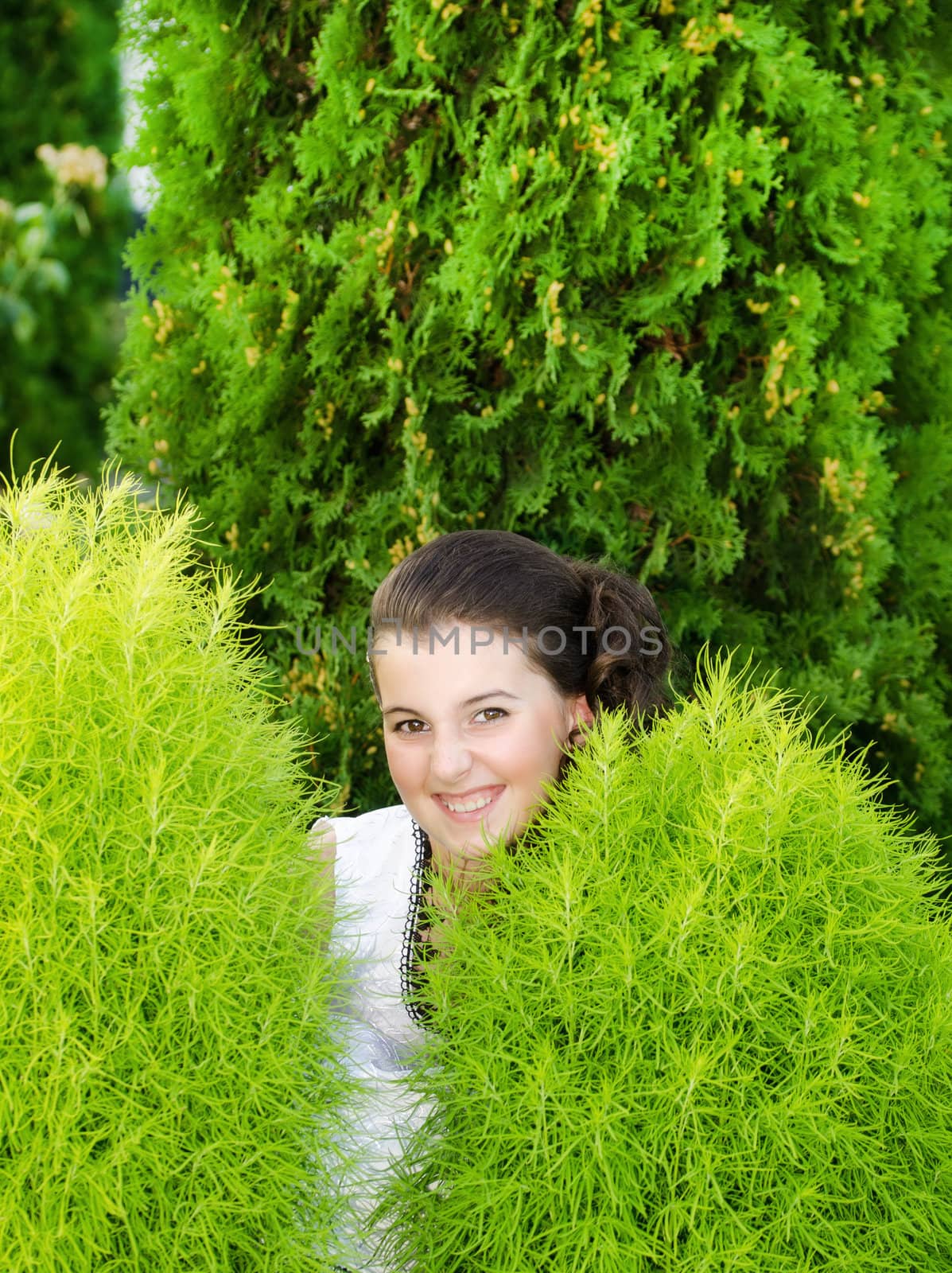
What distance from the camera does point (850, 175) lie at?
251 centimetres

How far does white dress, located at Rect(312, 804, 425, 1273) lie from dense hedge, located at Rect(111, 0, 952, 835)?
51 cm

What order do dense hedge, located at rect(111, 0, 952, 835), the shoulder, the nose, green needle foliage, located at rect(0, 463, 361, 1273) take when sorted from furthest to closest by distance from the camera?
dense hedge, located at rect(111, 0, 952, 835), the shoulder, the nose, green needle foliage, located at rect(0, 463, 361, 1273)

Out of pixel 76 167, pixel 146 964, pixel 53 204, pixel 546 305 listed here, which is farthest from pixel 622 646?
pixel 53 204

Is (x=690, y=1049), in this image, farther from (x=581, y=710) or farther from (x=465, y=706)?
(x=581, y=710)

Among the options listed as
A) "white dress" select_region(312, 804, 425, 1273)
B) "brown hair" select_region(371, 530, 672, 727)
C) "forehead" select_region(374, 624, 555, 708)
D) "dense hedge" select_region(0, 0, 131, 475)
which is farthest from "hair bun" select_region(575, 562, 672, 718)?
"dense hedge" select_region(0, 0, 131, 475)

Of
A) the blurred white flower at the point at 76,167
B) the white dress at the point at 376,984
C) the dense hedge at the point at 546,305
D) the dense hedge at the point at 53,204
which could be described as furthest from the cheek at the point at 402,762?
the dense hedge at the point at 53,204

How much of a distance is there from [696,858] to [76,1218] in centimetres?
70

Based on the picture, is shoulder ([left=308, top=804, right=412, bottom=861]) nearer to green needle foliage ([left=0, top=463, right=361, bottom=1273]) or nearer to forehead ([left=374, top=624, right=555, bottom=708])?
forehead ([left=374, top=624, right=555, bottom=708])

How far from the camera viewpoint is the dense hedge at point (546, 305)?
2334 millimetres

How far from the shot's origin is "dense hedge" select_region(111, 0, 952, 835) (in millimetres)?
2334

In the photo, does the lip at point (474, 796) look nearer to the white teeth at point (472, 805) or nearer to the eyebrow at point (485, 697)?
the white teeth at point (472, 805)

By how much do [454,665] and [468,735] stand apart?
0.10m

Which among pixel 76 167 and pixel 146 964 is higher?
pixel 76 167

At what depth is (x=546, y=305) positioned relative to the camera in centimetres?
226
